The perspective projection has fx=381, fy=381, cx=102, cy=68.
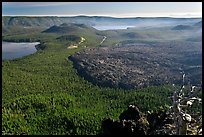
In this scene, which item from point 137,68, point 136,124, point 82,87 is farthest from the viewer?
point 137,68

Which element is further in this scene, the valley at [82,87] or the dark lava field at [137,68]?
the dark lava field at [137,68]

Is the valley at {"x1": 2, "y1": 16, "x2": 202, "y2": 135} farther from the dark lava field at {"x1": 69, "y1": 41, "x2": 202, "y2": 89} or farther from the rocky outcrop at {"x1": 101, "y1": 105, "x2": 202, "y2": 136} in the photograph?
the rocky outcrop at {"x1": 101, "y1": 105, "x2": 202, "y2": 136}

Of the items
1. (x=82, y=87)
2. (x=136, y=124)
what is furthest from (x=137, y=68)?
(x=136, y=124)

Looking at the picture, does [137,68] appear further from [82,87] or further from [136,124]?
[136,124]

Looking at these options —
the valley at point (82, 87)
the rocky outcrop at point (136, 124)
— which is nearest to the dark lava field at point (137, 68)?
the valley at point (82, 87)

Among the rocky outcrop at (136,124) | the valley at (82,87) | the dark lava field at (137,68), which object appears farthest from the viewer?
the dark lava field at (137,68)

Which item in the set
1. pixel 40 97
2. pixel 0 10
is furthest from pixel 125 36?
pixel 0 10

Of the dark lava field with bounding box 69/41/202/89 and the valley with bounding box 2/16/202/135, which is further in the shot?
→ the dark lava field with bounding box 69/41/202/89

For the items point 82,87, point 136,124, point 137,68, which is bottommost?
point 137,68

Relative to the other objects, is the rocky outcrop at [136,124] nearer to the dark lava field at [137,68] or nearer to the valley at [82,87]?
the valley at [82,87]

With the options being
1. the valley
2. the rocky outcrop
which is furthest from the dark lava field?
the rocky outcrop

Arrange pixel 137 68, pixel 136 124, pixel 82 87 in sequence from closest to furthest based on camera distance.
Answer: pixel 136 124 → pixel 82 87 → pixel 137 68
